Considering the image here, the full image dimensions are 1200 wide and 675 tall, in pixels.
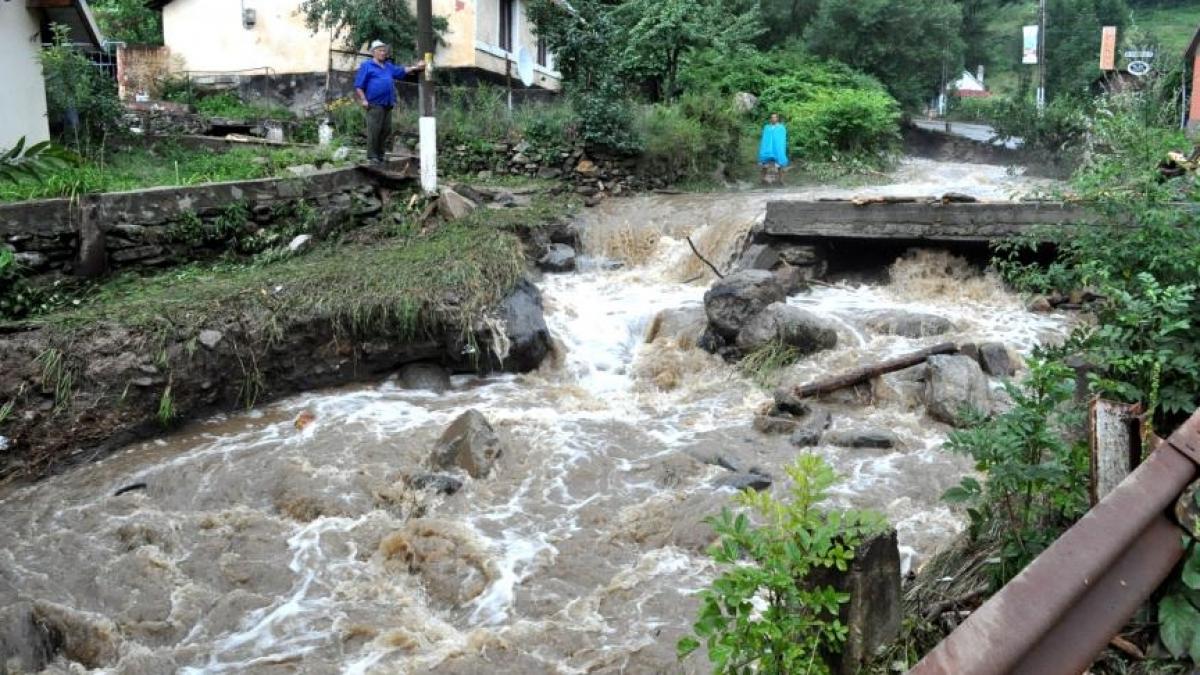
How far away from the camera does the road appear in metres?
27.6

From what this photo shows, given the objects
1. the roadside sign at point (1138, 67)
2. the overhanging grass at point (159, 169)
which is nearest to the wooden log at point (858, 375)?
the overhanging grass at point (159, 169)

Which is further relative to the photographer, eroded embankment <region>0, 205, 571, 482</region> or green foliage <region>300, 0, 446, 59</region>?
green foliage <region>300, 0, 446, 59</region>

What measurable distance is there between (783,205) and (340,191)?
5654 mm

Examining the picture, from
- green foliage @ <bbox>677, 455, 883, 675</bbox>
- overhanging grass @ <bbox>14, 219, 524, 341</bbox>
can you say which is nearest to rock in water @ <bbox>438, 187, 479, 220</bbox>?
overhanging grass @ <bbox>14, 219, 524, 341</bbox>

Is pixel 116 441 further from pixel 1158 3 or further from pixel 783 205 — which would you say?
pixel 1158 3

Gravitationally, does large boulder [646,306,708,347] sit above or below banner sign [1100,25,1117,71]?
below

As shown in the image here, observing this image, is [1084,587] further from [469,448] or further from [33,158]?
[469,448]

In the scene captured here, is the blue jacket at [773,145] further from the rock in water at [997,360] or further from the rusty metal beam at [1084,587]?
the rusty metal beam at [1084,587]

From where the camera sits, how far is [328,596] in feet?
17.4

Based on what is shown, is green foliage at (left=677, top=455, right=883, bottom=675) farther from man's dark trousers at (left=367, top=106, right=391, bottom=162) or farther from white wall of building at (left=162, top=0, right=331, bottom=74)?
white wall of building at (left=162, top=0, right=331, bottom=74)

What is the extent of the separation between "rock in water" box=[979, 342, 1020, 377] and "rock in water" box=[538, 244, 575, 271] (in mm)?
5279

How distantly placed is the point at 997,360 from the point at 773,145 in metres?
10.0

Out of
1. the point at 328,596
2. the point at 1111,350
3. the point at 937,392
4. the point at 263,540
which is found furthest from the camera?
the point at 937,392

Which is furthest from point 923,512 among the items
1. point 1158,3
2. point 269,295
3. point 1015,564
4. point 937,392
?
point 1158,3
